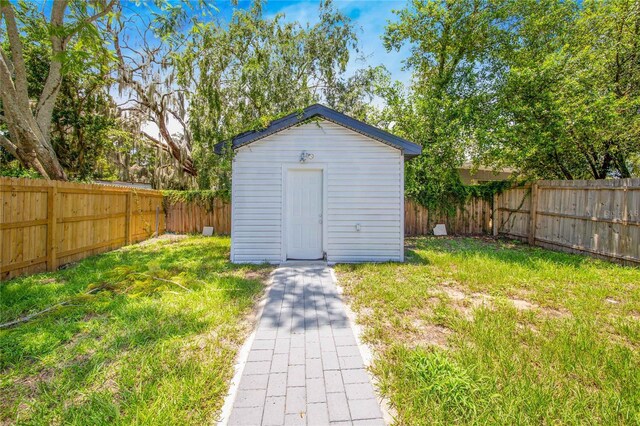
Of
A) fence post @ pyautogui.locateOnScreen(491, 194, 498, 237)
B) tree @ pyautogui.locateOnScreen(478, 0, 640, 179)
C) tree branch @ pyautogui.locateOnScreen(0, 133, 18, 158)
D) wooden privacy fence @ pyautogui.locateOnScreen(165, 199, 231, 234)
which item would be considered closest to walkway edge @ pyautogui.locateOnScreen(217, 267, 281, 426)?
wooden privacy fence @ pyautogui.locateOnScreen(165, 199, 231, 234)

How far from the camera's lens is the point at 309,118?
619 centimetres

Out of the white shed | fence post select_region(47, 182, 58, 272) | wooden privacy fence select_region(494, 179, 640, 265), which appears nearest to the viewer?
fence post select_region(47, 182, 58, 272)

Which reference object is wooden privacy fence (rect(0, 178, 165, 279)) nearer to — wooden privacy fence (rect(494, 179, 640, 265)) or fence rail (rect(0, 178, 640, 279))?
fence rail (rect(0, 178, 640, 279))

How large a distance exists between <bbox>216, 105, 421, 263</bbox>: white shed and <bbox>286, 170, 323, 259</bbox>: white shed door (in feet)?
0.08

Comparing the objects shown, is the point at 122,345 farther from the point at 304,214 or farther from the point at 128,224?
the point at 128,224

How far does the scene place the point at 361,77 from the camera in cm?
1180

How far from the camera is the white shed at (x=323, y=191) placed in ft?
20.5

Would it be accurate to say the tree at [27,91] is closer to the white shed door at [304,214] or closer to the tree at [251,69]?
the tree at [251,69]

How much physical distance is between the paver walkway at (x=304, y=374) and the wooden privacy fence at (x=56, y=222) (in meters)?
4.60

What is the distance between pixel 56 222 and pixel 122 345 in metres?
4.43

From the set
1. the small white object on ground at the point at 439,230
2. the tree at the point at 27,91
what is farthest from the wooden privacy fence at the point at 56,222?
the small white object on ground at the point at 439,230

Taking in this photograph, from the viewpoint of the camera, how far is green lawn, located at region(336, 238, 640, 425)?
1918mm

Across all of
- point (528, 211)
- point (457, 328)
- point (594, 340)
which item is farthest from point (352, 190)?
point (528, 211)

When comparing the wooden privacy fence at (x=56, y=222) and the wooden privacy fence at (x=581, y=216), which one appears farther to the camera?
the wooden privacy fence at (x=581, y=216)
